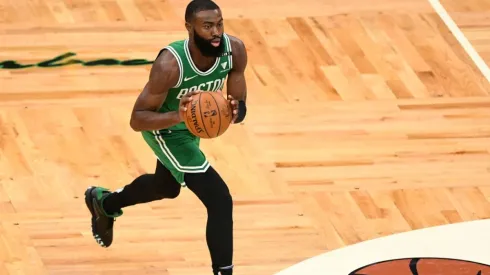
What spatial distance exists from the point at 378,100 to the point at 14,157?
10.2 feet

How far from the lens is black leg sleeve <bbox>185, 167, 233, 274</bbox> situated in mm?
7754

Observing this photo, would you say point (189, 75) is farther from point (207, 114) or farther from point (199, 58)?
point (207, 114)

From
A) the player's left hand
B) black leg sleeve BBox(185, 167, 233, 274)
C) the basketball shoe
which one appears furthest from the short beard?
the basketball shoe

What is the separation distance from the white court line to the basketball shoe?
172 inches

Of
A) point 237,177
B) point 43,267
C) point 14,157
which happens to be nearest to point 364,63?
point 237,177

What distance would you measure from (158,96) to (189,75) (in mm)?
226

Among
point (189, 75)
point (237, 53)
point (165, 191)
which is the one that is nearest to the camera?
point (189, 75)

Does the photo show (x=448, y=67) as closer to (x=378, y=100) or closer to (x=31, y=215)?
(x=378, y=100)

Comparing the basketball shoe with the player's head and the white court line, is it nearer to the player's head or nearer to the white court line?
the player's head

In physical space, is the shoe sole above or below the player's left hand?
below

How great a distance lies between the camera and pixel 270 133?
34.6 ft

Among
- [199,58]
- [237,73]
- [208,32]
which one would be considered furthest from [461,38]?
[208,32]

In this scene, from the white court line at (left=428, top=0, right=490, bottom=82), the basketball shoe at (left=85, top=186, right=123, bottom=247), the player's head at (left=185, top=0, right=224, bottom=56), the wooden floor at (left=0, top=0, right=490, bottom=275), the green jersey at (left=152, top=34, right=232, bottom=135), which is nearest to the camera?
the player's head at (left=185, top=0, right=224, bottom=56)

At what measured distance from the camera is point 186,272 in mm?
8594
